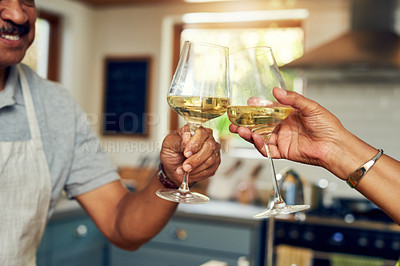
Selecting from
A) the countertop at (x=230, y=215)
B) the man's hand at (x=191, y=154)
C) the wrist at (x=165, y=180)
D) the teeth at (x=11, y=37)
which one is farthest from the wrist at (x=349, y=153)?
the countertop at (x=230, y=215)

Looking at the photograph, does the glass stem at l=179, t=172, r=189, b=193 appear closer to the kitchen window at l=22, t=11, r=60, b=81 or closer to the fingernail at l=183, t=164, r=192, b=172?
the fingernail at l=183, t=164, r=192, b=172

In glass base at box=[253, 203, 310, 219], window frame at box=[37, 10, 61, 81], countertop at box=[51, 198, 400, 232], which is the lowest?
countertop at box=[51, 198, 400, 232]

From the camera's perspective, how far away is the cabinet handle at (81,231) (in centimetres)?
305

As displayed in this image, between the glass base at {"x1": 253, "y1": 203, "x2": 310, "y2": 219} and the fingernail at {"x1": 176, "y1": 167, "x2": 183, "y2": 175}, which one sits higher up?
the fingernail at {"x1": 176, "y1": 167, "x2": 183, "y2": 175}

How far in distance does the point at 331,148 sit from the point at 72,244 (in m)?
2.33

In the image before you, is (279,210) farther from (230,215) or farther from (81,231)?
(81,231)

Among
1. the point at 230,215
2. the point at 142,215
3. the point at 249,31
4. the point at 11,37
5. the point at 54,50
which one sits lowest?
the point at 230,215

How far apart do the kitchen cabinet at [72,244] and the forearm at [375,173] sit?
2.19 meters

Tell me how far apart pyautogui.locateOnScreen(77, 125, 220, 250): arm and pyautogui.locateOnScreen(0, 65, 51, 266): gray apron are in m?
0.14

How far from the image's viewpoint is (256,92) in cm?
97

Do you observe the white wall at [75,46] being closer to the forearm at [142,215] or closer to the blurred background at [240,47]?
the blurred background at [240,47]

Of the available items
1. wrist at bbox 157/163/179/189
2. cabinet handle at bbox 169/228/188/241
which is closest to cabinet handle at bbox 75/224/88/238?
cabinet handle at bbox 169/228/188/241

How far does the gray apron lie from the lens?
4.16 ft

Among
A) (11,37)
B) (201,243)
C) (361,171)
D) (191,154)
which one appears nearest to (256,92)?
(191,154)
